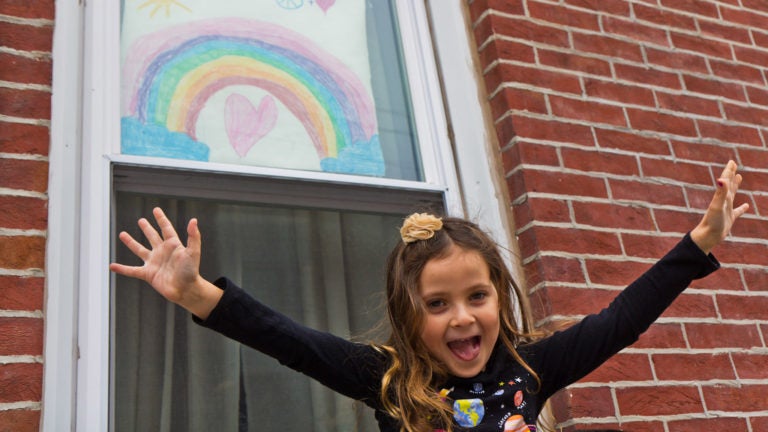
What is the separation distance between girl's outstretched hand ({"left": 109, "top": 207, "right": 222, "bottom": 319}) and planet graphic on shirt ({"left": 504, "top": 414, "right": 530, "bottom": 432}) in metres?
0.70

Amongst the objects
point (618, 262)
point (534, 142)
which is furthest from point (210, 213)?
point (618, 262)

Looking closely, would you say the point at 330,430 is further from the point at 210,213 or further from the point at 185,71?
the point at 185,71

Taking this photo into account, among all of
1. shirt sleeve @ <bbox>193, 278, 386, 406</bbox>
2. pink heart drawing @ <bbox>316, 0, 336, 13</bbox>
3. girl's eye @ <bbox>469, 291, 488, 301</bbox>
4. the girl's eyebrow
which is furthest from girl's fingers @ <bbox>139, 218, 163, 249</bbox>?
pink heart drawing @ <bbox>316, 0, 336, 13</bbox>

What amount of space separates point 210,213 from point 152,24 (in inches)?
25.5

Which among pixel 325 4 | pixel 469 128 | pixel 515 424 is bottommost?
pixel 515 424

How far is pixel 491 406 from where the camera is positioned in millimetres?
1988

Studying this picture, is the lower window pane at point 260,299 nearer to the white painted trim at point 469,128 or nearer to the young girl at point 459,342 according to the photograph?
the white painted trim at point 469,128

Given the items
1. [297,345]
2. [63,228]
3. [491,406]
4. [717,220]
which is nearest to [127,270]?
[297,345]

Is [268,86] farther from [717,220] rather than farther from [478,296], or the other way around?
[717,220]

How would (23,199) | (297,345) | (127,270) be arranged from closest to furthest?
(127,270), (297,345), (23,199)

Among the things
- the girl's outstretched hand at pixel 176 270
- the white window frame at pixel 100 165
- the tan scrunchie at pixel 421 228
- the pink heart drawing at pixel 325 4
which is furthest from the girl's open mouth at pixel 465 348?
the pink heart drawing at pixel 325 4

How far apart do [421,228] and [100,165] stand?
36.9 inches

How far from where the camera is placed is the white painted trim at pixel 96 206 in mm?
2180

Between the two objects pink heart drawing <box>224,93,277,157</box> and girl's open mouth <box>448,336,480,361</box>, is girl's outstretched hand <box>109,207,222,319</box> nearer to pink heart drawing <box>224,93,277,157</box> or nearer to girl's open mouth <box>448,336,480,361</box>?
girl's open mouth <box>448,336,480,361</box>
